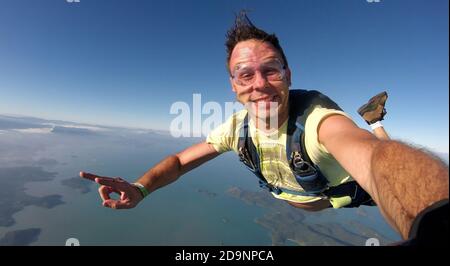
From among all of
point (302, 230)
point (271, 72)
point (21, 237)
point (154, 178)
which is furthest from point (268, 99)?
point (21, 237)

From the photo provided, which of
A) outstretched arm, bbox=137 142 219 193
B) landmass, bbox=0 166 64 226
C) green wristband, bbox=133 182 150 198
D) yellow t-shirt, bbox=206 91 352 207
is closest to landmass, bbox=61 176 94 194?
landmass, bbox=0 166 64 226

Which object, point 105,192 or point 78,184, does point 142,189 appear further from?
point 78,184

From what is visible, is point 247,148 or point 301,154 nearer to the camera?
point 301,154

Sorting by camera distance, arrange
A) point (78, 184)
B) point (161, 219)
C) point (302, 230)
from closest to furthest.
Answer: point (302, 230) < point (161, 219) < point (78, 184)

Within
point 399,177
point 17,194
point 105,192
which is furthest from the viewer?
point 17,194

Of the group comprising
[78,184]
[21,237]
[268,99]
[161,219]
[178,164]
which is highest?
[268,99]

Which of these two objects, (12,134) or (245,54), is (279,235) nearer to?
(245,54)

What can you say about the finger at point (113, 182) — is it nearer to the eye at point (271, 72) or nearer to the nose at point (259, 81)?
the nose at point (259, 81)

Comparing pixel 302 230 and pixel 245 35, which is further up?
pixel 245 35
